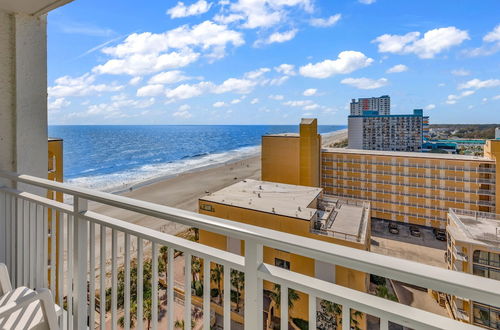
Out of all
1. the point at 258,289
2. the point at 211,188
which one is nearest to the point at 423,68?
the point at 211,188

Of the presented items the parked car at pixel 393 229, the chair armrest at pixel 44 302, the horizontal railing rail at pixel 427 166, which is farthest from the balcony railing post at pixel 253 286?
the horizontal railing rail at pixel 427 166

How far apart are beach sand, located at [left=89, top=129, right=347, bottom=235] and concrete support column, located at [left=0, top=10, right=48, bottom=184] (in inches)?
397

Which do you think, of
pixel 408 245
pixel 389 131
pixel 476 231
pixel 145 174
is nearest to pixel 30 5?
pixel 476 231

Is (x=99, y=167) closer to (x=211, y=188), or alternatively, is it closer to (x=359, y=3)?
(x=211, y=188)

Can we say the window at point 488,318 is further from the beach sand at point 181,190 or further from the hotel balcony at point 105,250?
the beach sand at point 181,190

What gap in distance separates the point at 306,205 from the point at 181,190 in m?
9.61

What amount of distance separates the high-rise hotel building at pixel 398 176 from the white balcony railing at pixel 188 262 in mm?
14932

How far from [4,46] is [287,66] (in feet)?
→ 119

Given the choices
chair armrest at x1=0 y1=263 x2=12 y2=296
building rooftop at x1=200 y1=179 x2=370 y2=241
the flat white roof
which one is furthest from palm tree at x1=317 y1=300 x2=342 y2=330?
the flat white roof

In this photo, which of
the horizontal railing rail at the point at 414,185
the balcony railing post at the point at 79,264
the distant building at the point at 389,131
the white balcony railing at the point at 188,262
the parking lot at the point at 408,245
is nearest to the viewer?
the white balcony railing at the point at 188,262

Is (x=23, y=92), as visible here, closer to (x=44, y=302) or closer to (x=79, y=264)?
(x=79, y=264)

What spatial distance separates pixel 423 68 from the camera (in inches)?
806

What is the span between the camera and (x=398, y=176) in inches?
618

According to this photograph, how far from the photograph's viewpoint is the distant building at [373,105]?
33.3 m
